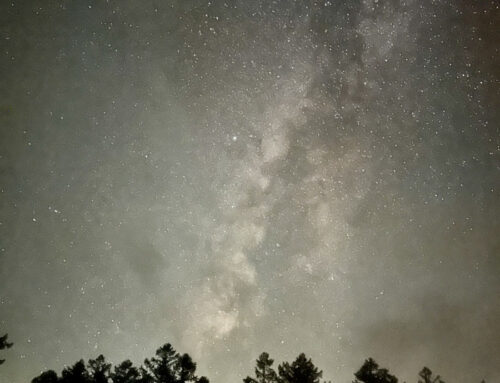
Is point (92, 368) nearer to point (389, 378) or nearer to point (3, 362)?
point (3, 362)

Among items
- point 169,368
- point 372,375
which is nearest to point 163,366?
point 169,368

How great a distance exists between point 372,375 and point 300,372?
4233 mm

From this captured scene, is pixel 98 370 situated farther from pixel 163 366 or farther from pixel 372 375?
pixel 372 375

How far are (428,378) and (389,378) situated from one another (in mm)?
3404

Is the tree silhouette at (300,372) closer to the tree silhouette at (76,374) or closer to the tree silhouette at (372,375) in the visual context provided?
the tree silhouette at (372,375)

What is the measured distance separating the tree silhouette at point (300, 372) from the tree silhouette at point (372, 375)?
92.5 inches

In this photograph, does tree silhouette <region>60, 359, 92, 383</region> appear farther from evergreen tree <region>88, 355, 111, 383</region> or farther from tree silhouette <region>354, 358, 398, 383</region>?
tree silhouette <region>354, 358, 398, 383</region>

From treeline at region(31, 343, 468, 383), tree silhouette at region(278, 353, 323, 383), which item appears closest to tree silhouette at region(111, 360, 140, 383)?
treeline at region(31, 343, 468, 383)

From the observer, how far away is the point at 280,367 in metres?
21.0

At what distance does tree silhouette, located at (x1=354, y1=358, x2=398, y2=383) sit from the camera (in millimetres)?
19031

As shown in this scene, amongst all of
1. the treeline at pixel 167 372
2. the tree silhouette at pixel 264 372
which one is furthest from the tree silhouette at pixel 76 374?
the tree silhouette at pixel 264 372

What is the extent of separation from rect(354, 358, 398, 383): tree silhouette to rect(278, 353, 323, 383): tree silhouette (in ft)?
7.70

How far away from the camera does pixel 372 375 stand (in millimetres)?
19172

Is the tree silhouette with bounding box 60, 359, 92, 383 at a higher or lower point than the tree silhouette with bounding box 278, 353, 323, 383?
higher
